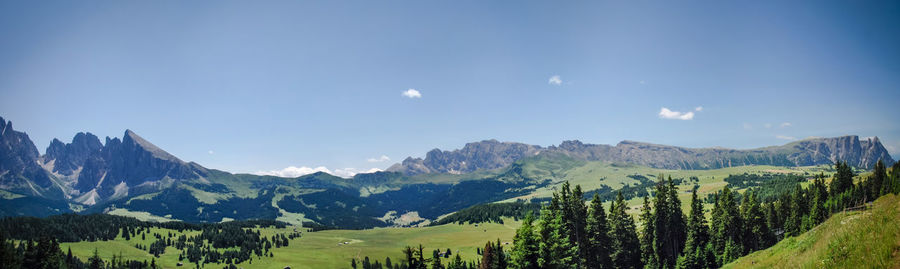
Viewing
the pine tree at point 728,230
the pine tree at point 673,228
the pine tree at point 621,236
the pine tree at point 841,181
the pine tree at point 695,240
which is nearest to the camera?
the pine tree at point 695,240

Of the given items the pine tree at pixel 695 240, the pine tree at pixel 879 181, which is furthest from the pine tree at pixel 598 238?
the pine tree at pixel 879 181

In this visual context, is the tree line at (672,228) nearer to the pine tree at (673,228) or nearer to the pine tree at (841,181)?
the pine tree at (673,228)

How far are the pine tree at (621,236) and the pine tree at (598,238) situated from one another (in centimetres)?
616

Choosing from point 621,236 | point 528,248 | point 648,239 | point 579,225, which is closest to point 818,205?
point 648,239

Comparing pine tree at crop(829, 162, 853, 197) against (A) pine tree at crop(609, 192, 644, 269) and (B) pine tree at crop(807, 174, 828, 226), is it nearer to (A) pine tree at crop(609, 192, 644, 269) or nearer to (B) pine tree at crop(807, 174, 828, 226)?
(B) pine tree at crop(807, 174, 828, 226)

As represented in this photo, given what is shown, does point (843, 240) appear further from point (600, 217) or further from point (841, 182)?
point (841, 182)

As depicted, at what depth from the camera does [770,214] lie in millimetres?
108375

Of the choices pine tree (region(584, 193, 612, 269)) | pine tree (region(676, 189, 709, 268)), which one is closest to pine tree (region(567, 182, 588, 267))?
pine tree (region(584, 193, 612, 269))

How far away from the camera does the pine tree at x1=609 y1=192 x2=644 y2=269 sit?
83.8 metres

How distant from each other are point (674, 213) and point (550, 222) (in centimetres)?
5481

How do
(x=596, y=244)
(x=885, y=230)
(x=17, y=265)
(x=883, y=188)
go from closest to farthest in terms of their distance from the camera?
(x=885, y=230), (x=596, y=244), (x=17, y=265), (x=883, y=188)

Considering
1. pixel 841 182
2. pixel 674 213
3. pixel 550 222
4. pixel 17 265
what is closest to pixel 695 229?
pixel 674 213

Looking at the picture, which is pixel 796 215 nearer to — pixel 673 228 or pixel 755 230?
pixel 755 230

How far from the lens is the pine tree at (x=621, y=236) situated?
83812 mm
